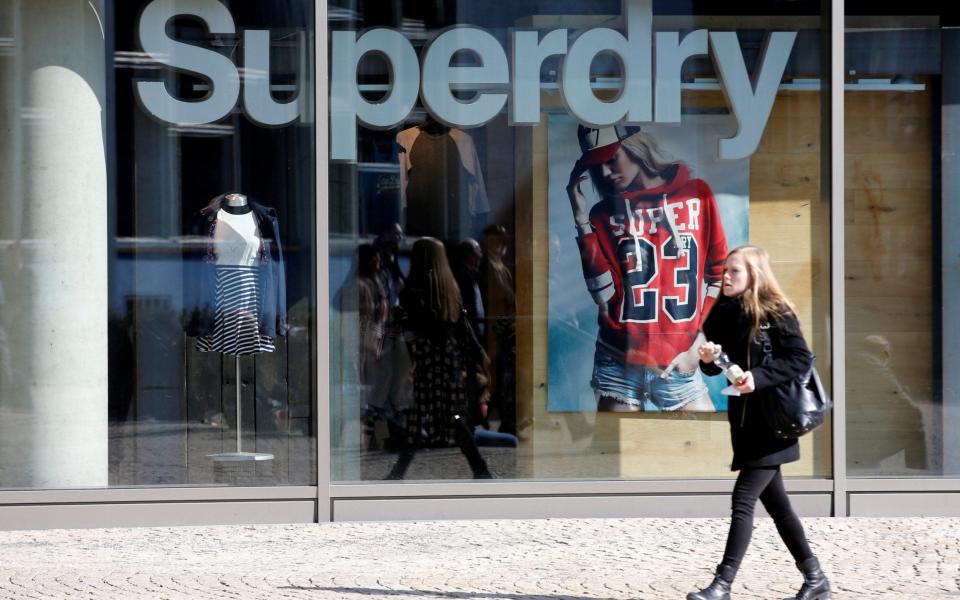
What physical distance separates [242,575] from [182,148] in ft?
10.7

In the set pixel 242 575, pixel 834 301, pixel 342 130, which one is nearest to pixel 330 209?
pixel 342 130

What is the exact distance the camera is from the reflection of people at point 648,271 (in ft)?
31.3

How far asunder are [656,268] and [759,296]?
3164 mm

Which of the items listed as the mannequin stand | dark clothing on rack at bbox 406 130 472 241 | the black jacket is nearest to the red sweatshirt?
dark clothing on rack at bbox 406 130 472 241

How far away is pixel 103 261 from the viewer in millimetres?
9219

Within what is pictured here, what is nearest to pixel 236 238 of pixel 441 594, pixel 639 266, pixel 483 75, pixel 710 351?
pixel 483 75

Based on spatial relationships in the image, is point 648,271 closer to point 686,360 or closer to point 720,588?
point 686,360

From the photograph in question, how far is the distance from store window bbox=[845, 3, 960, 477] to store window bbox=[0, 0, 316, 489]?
3.79m

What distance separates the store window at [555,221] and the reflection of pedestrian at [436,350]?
1cm

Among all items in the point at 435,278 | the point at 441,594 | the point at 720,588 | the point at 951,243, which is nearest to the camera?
the point at 720,588

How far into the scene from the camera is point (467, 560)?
7.70 meters

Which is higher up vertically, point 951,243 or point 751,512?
point 951,243

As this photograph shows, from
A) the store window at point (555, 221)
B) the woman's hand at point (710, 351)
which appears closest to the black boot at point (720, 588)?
the woman's hand at point (710, 351)

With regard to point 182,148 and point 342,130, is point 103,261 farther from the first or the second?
point 342,130
